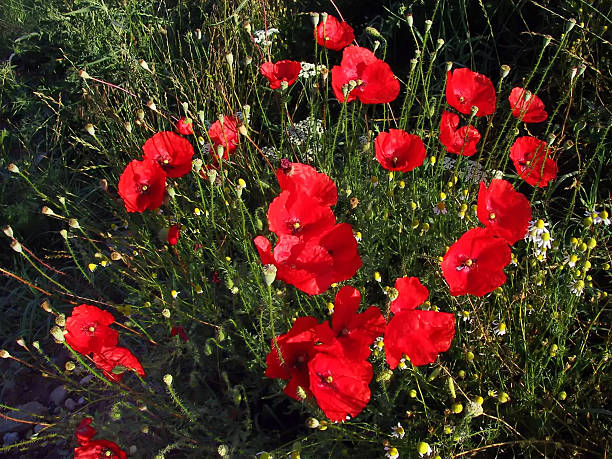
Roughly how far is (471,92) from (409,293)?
973mm

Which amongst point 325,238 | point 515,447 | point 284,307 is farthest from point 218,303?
point 515,447

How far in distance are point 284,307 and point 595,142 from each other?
6.05 feet

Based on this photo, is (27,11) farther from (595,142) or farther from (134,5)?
(595,142)

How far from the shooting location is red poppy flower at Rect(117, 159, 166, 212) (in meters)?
1.83

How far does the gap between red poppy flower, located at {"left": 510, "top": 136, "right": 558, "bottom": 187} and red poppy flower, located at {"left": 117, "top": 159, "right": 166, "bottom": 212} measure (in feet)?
4.38

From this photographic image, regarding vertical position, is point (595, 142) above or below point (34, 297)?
above

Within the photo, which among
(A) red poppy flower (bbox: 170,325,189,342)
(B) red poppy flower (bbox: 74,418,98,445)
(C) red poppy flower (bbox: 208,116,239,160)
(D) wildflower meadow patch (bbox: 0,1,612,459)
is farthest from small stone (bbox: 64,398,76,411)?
(C) red poppy flower (bbox: 208,116,239,160)

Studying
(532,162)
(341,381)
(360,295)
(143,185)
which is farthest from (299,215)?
(532,162)

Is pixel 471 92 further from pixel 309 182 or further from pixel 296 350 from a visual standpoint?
pixel 296 350

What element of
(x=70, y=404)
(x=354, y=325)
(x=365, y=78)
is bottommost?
(x=70, y=404)

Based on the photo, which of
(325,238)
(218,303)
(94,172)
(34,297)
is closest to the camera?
(325,238)

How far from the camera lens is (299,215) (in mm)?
1579

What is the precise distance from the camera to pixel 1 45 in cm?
452

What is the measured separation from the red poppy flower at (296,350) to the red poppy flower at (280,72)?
1.13 metres
